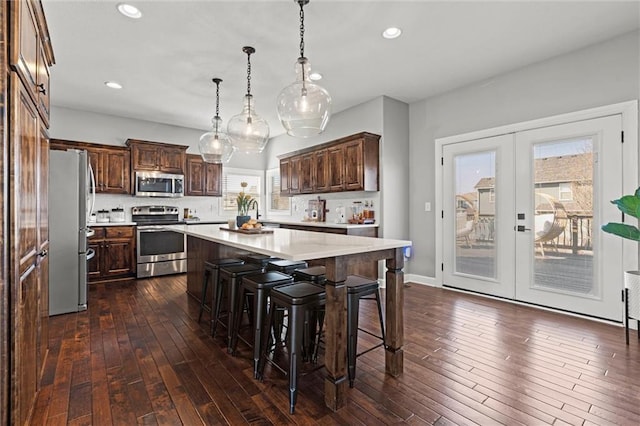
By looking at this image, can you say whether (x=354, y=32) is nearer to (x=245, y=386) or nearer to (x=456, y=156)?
(x=456, y=156)

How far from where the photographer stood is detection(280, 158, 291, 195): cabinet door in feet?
20.9

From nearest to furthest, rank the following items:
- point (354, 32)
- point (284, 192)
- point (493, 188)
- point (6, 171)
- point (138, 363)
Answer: point (6, 171) → point (138, 363) → point (354, 32) → point (493, 188) → point (284, 192)

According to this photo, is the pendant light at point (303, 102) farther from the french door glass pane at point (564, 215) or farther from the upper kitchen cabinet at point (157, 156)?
the upper kitchen cabinet at point (157, 156)

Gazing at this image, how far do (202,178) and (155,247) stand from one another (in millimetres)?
1730

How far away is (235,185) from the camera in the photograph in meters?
7.34

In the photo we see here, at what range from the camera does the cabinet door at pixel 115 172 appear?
215 inches

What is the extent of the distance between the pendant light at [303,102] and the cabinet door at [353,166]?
2141 millimetres

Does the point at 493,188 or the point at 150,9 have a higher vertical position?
the point at 150,9

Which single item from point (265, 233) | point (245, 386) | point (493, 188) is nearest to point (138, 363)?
point (245, 386)

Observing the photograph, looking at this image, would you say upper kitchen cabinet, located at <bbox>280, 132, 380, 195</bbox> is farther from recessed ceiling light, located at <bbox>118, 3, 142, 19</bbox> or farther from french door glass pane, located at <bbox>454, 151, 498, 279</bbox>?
recessed ceiling light, located at <bbox>118, 3, 142, 19</bbox>

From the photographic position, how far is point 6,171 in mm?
1247

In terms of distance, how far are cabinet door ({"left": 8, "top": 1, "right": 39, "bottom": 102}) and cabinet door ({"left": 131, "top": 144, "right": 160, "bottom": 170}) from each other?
13.4 feet

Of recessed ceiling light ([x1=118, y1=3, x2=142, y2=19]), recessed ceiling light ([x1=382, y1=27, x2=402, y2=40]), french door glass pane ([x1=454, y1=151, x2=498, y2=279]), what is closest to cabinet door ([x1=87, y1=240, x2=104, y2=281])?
recessed ceiling light ([x1=118, y1=3, x2=142, y2=19])

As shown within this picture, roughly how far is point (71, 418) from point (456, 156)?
465cm
